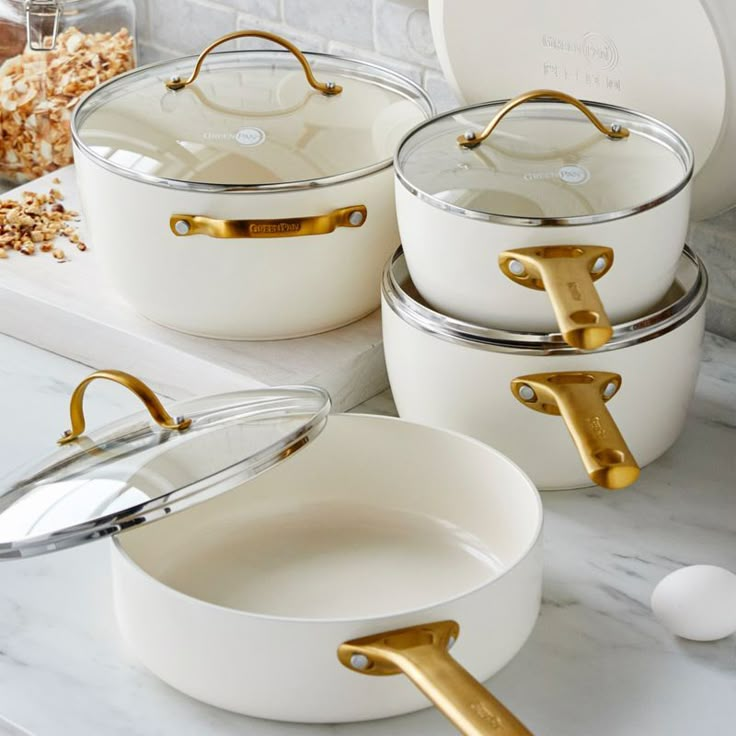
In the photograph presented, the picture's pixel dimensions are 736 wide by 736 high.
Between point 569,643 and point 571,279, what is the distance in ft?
0.77

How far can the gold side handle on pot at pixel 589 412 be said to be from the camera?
0.78 m

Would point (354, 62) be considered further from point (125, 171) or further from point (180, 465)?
point (180, 465)

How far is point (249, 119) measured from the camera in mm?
1110

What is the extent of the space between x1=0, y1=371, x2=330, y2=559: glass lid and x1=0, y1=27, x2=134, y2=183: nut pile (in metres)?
0.71

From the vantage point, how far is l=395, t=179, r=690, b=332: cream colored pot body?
2.89 feet

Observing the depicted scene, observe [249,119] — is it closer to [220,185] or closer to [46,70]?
[220,185]

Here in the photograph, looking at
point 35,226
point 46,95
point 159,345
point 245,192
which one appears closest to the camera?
point 245,192

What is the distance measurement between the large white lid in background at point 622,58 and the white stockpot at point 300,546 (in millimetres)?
329

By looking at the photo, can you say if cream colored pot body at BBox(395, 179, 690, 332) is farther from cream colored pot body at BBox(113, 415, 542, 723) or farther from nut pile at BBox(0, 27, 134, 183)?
nut pile at BBox(0, 27, 134, 183)

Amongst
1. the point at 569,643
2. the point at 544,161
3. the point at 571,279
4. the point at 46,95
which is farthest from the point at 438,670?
the point at 46,95

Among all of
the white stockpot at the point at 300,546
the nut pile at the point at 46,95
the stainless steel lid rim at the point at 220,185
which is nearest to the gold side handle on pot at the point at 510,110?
the stainless steel lid rim at the point at 220,185

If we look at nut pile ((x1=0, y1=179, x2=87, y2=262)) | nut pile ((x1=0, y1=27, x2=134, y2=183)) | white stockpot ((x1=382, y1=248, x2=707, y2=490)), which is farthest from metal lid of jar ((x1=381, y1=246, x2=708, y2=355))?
nut pile ((x1=0, y1=27, x2=134, y2=183))

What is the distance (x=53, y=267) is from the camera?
1.25 meters

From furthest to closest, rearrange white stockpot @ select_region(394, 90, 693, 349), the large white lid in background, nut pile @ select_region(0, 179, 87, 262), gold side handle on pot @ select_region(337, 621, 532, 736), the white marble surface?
1. nut pile @ select_region(0, 179, 87, 262)
2. the large white lid in background
3. white stockpot @ select_region(394, 90, 693, 349)
4. the white marble surface
5. gold side handle on pot @ select_region(337, 621, 532, 736)
